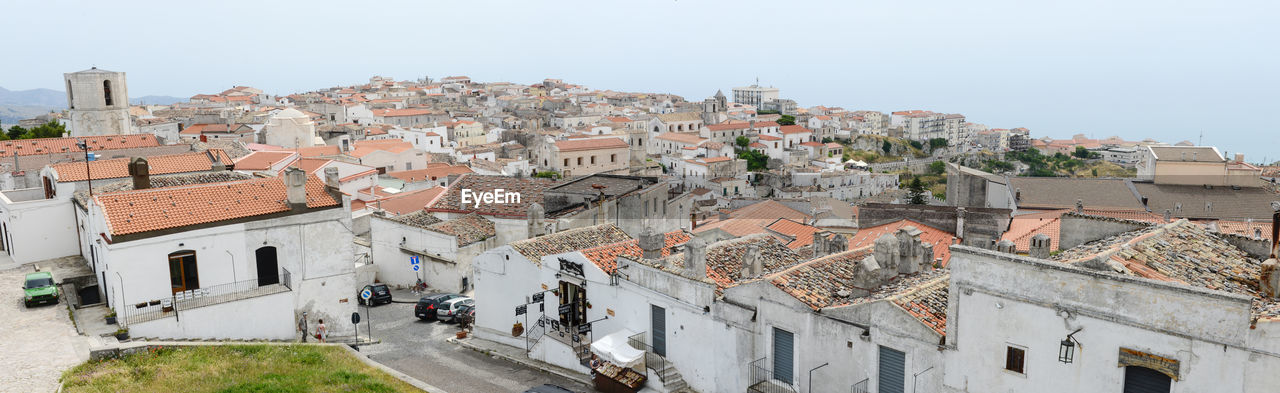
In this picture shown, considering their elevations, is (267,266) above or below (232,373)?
above

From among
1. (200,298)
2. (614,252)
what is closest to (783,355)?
(614,252)

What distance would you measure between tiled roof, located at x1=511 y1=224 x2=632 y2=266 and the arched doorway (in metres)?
6.70

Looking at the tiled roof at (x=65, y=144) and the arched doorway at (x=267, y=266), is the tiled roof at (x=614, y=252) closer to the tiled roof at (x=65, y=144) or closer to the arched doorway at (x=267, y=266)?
the arched doorway at (x=267, y=266)

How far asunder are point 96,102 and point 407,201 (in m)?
24.6

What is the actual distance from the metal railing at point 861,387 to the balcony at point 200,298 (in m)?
15.4

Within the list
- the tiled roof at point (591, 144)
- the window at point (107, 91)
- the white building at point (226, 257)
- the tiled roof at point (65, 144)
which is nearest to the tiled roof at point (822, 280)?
the white building at point (226, 257)

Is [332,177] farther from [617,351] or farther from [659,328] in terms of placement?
[659,328]

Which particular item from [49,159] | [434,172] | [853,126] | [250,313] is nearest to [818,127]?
[853,126]

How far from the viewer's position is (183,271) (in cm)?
2184

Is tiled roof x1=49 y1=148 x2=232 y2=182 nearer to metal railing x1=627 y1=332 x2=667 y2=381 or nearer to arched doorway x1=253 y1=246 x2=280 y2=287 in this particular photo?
arched doorway x1=253 y1=246 x2=280 y2=287

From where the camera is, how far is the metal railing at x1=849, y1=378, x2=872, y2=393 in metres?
16.3

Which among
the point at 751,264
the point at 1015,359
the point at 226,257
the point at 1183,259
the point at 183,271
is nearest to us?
the point at 1015,359

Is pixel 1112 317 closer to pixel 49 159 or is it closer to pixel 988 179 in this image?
pixel 988 179

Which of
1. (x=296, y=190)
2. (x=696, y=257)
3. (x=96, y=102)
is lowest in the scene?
(x=696, y=257)
